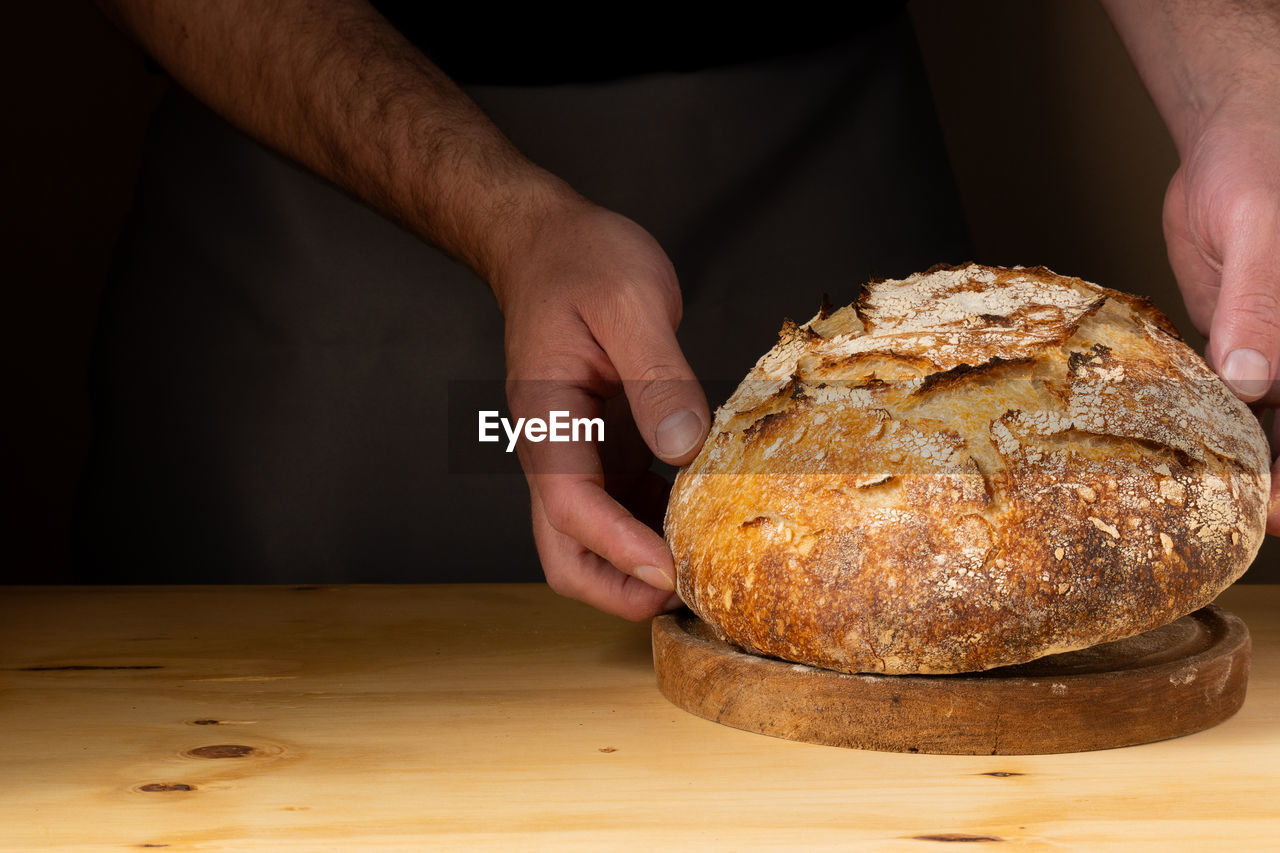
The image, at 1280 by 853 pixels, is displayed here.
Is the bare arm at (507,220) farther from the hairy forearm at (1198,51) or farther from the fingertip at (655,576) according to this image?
the hairy forearm at (1198,51)

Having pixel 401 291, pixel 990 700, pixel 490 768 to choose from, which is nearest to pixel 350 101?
pixel 401 291

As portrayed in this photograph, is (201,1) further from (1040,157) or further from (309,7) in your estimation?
(1040,157)

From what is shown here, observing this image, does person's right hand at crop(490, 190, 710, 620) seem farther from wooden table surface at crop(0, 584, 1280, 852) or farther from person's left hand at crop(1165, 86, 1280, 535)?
person's left hand at crop(1165, 86, 1280, 535)

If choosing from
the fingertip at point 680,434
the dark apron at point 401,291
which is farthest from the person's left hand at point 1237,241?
the dark apron at point 401,291

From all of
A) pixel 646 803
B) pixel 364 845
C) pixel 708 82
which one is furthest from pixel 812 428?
pixel 708 82

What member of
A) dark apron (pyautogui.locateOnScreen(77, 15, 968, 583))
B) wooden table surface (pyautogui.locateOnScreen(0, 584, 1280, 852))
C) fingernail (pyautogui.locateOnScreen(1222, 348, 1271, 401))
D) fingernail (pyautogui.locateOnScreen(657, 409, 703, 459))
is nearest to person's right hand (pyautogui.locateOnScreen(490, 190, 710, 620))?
fingernail (pyautogui.locateOnScreen(657, 409, 703, 459))

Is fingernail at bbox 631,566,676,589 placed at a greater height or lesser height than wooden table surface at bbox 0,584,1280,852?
greater
